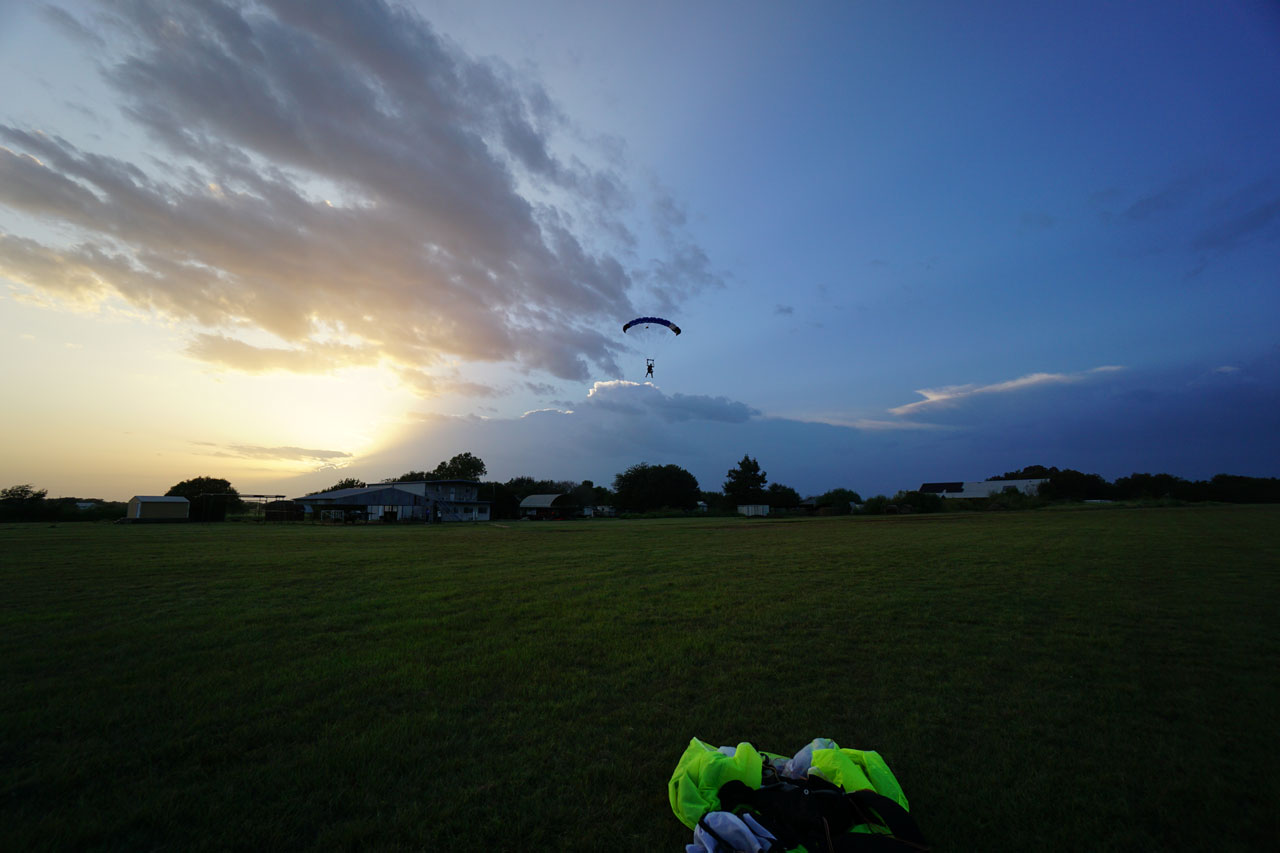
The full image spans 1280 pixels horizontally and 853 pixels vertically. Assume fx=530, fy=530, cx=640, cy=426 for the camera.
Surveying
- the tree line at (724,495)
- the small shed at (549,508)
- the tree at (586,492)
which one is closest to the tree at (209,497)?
the tree line at (724,495)

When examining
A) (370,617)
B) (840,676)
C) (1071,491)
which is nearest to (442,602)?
(370,617)

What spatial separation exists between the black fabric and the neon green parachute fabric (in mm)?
78

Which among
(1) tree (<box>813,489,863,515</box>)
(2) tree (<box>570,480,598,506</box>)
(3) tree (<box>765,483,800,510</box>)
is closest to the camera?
(1) tree (<box>813,489,863,515</box>)

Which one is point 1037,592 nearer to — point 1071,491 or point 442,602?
point 442,602

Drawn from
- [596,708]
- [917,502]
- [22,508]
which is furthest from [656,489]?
[596,708]

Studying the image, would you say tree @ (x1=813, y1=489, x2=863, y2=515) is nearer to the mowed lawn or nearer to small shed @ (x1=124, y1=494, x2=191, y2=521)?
the mowed lawn

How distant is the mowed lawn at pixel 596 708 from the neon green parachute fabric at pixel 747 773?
0.52 ft

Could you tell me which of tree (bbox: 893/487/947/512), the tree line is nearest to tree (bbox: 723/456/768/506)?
the tree line

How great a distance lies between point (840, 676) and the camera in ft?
21.0

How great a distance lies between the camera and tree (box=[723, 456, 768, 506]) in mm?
90975

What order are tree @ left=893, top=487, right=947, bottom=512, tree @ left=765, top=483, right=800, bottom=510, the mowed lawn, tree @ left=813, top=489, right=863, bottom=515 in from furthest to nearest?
Answer: tree @ left=765, top=483, right=800, bottom=510 → tree @ left=813, top=489, right=863, bottom=515 → tree @ left=893, top=487, right=947, bottom=512 → the mowed lawn

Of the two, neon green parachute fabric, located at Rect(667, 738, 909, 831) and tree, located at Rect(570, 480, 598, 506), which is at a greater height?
tree, located at Rect(570, 480, 598, 506)

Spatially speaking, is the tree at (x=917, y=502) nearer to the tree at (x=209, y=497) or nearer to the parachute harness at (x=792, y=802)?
the parachute harness at (x=792, y=802)

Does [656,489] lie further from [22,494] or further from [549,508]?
[22,494]
